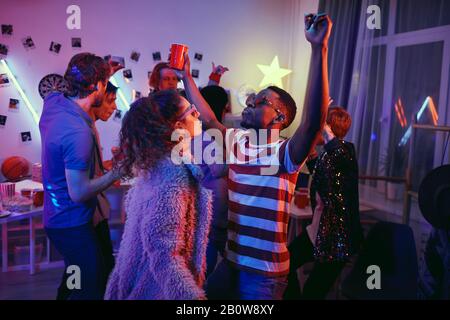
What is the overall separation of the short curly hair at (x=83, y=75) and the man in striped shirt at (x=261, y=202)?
0.66 metres

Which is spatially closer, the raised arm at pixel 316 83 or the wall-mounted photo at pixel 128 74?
the raised arm at pixel 316 83

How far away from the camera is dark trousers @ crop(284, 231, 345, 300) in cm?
219

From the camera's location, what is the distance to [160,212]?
48.9 inches

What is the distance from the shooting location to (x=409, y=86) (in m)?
3.14

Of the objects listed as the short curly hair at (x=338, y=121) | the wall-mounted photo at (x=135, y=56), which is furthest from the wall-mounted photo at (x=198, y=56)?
the short curly hair at (x=338, y=121)

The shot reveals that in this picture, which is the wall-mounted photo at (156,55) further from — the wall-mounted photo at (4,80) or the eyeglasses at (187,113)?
the eyeglasses at (187,113)

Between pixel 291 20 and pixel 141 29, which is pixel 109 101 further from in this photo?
pixel 291 20

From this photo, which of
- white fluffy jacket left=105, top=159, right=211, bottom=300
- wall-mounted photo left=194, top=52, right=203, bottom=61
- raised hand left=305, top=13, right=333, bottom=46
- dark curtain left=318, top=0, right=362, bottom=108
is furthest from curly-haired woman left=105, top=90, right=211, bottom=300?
Answer: wall-mounted photo left=194, top=52, right=203, bottom=61

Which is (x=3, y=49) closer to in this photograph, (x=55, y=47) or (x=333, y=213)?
(x=55, y=47)

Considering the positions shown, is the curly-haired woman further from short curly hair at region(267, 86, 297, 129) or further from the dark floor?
the dark floor

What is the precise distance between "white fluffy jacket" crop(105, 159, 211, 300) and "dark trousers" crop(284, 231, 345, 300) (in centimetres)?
103

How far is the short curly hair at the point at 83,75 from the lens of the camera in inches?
68.0
